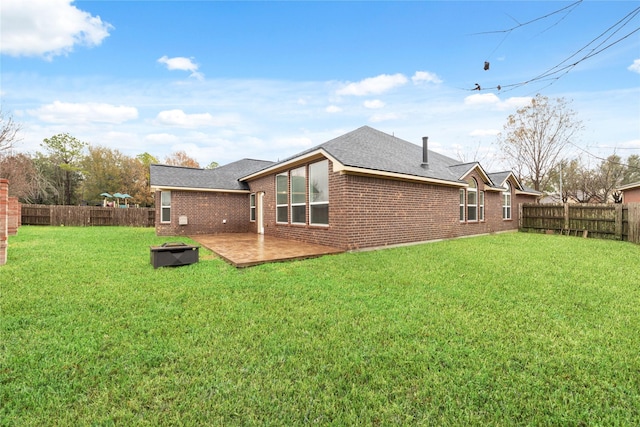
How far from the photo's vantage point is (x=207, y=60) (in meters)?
12.3

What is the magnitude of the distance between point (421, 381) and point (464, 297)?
2.45m

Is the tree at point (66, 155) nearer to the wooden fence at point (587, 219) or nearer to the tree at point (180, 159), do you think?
the tree at point (180, 159)

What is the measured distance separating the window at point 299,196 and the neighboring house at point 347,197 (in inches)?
1.5

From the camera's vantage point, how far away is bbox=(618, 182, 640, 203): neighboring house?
1868cm

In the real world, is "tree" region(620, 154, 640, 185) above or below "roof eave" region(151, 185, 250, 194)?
above

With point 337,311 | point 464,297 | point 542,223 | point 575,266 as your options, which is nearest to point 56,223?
point 337,311

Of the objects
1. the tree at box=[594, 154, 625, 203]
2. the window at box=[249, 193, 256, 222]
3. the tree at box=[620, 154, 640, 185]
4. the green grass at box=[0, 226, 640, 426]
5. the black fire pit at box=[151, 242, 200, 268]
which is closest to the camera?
the green grass at box=[0, 226, 640, 426]

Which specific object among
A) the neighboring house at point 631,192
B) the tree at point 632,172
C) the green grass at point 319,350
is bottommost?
the green grass at point 319,350

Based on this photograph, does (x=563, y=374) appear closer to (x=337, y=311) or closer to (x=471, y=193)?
(x=337, y=311)

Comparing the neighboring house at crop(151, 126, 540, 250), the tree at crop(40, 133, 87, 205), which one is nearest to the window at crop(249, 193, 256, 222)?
the neighboring house at crop(151, 126, 540, 250)

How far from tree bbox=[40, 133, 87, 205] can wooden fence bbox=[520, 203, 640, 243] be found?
47.6 meters

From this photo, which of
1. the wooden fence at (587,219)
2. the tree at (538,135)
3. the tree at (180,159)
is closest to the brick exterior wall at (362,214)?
the wooden fence at (587,219)

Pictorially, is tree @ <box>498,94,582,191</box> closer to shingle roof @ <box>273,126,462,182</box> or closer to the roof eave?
shingle roof @ <box>273,126,462,182</box>

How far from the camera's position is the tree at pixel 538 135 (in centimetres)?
2262
